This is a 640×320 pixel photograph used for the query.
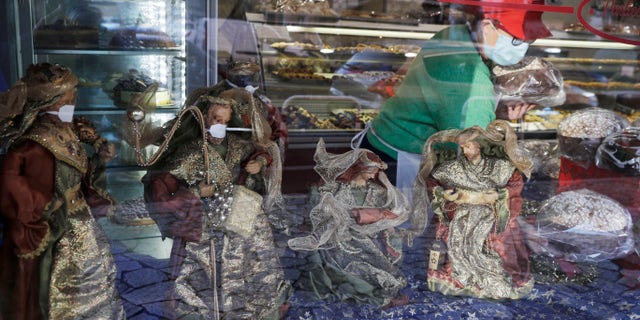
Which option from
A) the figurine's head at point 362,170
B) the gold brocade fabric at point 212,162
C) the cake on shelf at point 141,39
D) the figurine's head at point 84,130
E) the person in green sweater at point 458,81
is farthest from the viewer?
the cake on shelf at point 141,39

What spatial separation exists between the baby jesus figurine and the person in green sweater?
0.46ft

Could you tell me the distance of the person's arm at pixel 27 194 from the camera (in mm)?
2148

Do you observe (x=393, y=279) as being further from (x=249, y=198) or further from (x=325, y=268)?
(x=249, y=198)

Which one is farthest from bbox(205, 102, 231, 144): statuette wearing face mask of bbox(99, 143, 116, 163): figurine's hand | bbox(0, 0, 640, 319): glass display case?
bbox(99, 143, 116, 163): figurine's hand

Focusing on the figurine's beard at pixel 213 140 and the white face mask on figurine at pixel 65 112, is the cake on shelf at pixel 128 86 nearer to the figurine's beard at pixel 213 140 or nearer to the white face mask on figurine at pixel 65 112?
the figurine's beard at pixel 213 140

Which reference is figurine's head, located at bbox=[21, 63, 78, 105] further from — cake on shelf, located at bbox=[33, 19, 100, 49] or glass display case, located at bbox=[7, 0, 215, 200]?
cake on shelf, located at bbox=[33, 19, 100, 49]

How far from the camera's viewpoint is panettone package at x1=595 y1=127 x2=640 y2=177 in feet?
11.0

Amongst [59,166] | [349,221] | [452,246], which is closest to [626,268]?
[452,246]

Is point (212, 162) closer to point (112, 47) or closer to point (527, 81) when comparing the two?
point (112, 47)

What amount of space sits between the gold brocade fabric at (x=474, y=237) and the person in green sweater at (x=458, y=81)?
22 cm

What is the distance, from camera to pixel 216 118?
2.53 meters

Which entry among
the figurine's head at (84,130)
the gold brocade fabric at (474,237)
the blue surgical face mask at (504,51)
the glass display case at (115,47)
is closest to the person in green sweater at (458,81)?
the blue surgical face mask at (504,51)

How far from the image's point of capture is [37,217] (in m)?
2.19

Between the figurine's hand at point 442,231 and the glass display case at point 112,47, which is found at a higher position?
the glass display case at point 112,47
